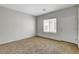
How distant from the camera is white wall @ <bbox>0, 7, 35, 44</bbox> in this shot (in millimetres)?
3258

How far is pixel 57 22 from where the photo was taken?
13.9 feet

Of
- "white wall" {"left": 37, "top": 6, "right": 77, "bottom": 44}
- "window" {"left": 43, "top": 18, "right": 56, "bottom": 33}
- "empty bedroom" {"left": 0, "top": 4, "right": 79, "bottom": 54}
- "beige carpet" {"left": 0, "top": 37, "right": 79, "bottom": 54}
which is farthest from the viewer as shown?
"window" {"left": 43, "top": 18, "right": 56, "bottom": 33}

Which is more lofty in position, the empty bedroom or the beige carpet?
the empty bedroom

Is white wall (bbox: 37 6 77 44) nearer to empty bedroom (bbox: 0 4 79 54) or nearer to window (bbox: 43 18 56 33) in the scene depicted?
empty bedroom (bbox: 0 4 79 54)

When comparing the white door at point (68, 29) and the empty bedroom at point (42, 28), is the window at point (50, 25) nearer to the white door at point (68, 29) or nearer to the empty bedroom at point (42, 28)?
the empty bedroom at point (42, 28)

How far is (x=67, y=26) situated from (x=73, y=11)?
86 centimetres

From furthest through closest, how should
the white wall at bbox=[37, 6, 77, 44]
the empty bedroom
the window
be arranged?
1. the window
2. the white wall at bbox=[37, 6, 77, 44]
3. the empty bedroom

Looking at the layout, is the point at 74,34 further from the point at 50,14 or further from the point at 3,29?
the point at 3,29

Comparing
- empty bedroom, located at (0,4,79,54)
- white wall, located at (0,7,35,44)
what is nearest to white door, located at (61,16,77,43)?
empty bedroom, located at (0,4,79,54)

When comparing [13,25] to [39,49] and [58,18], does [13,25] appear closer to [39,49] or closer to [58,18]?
[39,49]

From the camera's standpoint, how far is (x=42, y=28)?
568 centimetres

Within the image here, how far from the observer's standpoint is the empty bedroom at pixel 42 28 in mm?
2927

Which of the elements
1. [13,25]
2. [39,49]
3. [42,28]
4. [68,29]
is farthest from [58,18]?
[13,25]
